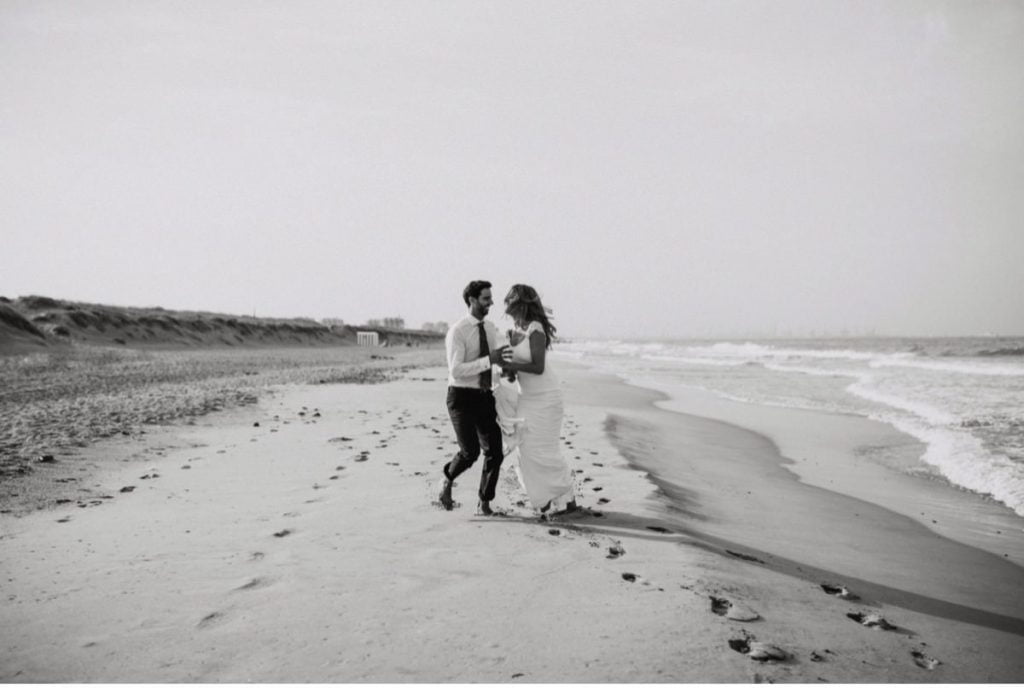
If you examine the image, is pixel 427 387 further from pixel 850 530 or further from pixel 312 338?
pixel 312 338

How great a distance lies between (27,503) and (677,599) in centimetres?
652

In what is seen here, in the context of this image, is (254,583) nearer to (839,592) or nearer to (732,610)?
(732,610)

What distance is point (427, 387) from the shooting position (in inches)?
752

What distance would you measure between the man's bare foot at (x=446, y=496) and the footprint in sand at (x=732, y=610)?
2.83 meters

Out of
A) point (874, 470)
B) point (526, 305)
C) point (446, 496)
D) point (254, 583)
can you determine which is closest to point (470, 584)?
point (254, 583)

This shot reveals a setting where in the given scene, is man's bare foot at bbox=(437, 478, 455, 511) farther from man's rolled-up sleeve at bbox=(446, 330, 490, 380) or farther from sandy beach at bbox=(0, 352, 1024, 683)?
man's rolled-up sleeve at bbox=(446, 330, 490, 380)

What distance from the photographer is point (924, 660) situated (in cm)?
345

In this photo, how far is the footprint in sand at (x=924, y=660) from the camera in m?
3.39

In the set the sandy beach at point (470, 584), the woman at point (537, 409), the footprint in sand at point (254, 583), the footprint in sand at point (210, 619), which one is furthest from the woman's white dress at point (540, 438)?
the footprint in sand at point (210, 619)

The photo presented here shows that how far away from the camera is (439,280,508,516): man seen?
5781mm

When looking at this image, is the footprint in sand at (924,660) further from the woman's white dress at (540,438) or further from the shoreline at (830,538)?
the woman's white dress at (540,438)

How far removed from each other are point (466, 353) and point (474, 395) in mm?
429

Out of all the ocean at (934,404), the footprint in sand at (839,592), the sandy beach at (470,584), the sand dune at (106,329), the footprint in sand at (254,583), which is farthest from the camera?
the sand dune at (106,329)

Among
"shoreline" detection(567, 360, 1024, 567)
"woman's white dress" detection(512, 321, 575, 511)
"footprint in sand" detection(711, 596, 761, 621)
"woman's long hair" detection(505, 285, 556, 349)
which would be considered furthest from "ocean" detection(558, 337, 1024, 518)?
"woman's long hair" detection(505, 285, 556, 349)
